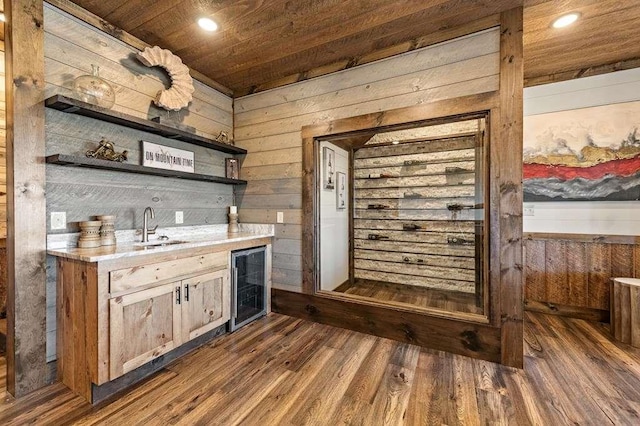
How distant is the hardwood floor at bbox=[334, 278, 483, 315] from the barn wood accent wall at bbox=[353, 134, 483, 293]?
174 mm

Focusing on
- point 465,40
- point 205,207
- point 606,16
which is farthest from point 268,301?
point 606,16

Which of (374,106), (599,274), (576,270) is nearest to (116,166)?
(374,106)

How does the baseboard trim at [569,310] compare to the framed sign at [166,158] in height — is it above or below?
below

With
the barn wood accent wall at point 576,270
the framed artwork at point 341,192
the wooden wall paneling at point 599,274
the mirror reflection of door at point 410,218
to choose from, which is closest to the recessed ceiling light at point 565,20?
the mirror reflection of door at point 410,218

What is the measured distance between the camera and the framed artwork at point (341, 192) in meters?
3.38

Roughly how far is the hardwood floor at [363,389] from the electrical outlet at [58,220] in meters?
1.06

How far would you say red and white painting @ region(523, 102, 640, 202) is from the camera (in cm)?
268

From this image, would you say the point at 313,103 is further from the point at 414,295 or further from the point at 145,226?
the point at 414,295

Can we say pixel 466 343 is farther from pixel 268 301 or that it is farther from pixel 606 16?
pixel 606 16

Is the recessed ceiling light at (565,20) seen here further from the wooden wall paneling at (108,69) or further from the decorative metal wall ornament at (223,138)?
the wooden wall paneling at (108,69)

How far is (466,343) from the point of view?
2131 mm

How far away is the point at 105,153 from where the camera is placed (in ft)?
6.69

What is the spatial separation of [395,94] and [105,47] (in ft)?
8.03

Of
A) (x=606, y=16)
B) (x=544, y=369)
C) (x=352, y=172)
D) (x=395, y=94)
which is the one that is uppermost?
(x=606, y=16)
